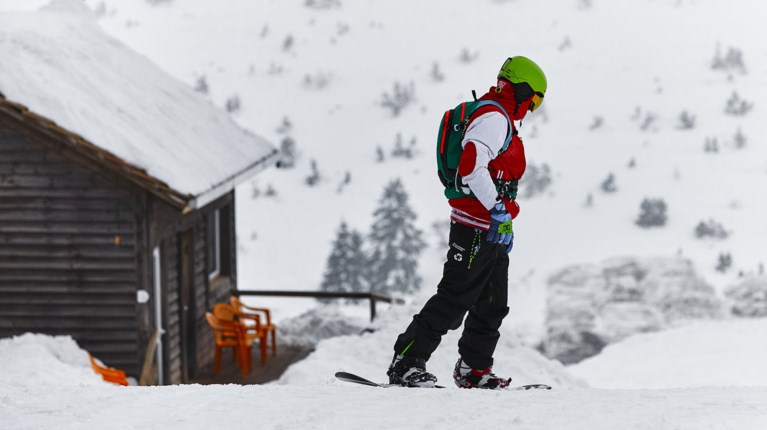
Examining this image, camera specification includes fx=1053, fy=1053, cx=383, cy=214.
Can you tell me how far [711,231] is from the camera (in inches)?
1512

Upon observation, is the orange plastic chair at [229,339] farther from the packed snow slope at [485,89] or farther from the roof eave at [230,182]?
the packed snow slope at [485,89]

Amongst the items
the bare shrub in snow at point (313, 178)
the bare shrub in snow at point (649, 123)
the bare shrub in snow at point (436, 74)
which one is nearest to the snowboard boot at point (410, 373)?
the bare shrub in snow at point (313, 178)

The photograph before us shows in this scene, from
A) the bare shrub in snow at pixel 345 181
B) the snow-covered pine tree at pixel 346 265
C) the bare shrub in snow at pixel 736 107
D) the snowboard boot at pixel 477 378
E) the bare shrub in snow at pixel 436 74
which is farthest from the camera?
the bare shrub in snow at pixel 436 74

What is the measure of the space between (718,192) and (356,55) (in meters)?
23.7

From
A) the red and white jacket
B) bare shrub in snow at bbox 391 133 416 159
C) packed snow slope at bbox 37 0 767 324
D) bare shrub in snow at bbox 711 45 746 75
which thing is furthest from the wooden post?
bare shrub in snow at bbox 711 45 746 75

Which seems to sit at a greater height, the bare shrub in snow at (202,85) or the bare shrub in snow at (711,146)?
the bare shrub in snow at (202,85)

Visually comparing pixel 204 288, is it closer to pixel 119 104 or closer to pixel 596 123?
pixel 119 104

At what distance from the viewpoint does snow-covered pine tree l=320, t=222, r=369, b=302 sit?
36.0 meters

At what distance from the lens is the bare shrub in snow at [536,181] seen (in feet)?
138

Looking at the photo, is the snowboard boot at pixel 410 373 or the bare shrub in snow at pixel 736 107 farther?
the bare shrub in snow at pixel 736 107

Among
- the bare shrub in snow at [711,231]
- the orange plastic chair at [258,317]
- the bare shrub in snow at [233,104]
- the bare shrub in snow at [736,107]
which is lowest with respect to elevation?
the orange plastic chair at [258,317]

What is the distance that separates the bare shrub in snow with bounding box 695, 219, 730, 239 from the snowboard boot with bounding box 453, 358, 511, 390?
3350 centimetres

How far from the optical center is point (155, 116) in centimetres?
1467

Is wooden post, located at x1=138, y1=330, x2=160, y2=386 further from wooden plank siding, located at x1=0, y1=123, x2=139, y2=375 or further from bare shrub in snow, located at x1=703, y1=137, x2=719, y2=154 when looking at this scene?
bare shrub in snow, located at x1=703, y1=137, x2=719, y2=154
